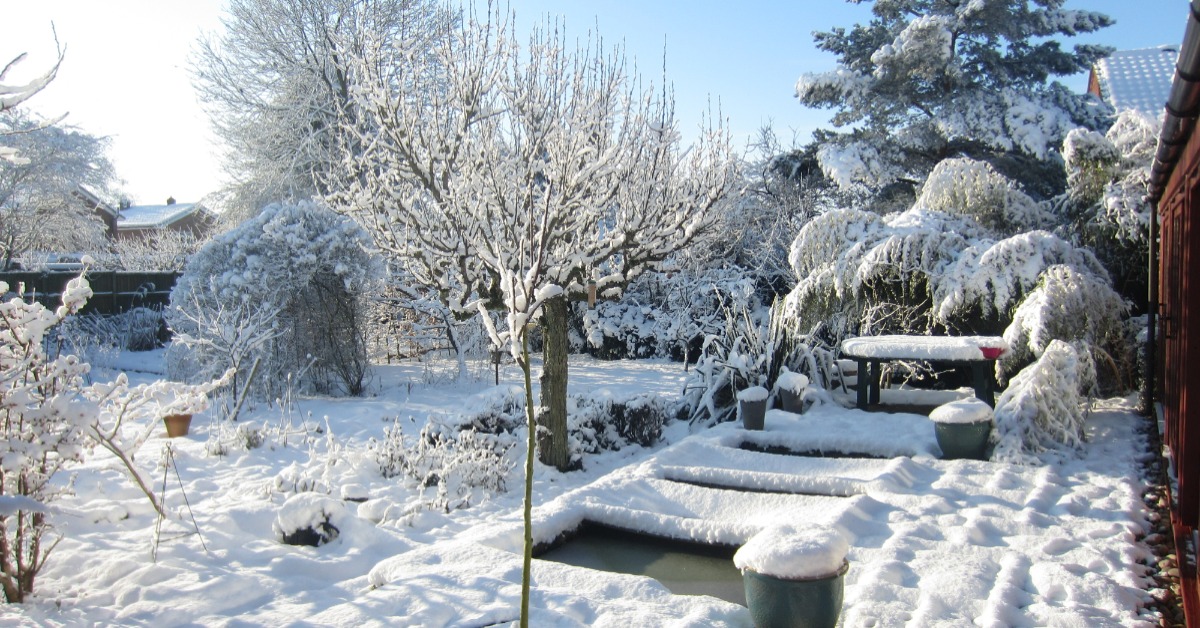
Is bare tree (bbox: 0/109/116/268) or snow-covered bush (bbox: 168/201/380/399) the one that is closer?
snow-covered bush (bbox: 168/201/380/399)

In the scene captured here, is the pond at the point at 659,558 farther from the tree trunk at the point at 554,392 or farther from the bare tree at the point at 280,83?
the bare tree at the point at 280,83

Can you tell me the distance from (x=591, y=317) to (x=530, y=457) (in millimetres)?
11094

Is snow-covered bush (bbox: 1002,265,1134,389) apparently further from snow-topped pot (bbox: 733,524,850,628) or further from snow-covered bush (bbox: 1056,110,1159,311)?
snow-topped pot (bbox: 733,524,850,628)

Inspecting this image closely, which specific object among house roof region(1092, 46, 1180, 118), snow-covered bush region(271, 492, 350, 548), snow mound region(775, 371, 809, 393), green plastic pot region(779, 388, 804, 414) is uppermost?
house roof region(1092, 46, 1180, 118)

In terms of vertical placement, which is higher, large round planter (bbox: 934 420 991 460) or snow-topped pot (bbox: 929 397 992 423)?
snow-topped pot (bbox: 929 397 992 423)

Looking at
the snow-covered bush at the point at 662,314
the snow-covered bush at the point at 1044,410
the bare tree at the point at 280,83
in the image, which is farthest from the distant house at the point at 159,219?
the snow-covered bush at the point at 1044,410

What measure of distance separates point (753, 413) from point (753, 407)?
0.22 feet

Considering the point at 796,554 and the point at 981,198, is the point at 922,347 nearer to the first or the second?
the point at 981,198

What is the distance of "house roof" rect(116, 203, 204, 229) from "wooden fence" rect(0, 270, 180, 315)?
21775 millimetres

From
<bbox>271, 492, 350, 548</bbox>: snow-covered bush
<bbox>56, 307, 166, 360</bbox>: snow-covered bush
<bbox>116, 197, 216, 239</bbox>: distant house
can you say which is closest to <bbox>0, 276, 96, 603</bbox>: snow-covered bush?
<bbox>271, 492, 350, 548</bbox>: snow-covered bush

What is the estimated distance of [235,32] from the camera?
615 inches

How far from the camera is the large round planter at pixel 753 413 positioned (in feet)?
22.3

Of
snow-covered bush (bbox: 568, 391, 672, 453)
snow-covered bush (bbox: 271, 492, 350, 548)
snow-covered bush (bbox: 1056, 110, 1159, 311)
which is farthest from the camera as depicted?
snow-covered bush (bbox: 1056, 110, 1159, 311)

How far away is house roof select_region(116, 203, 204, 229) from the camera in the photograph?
113 feet
